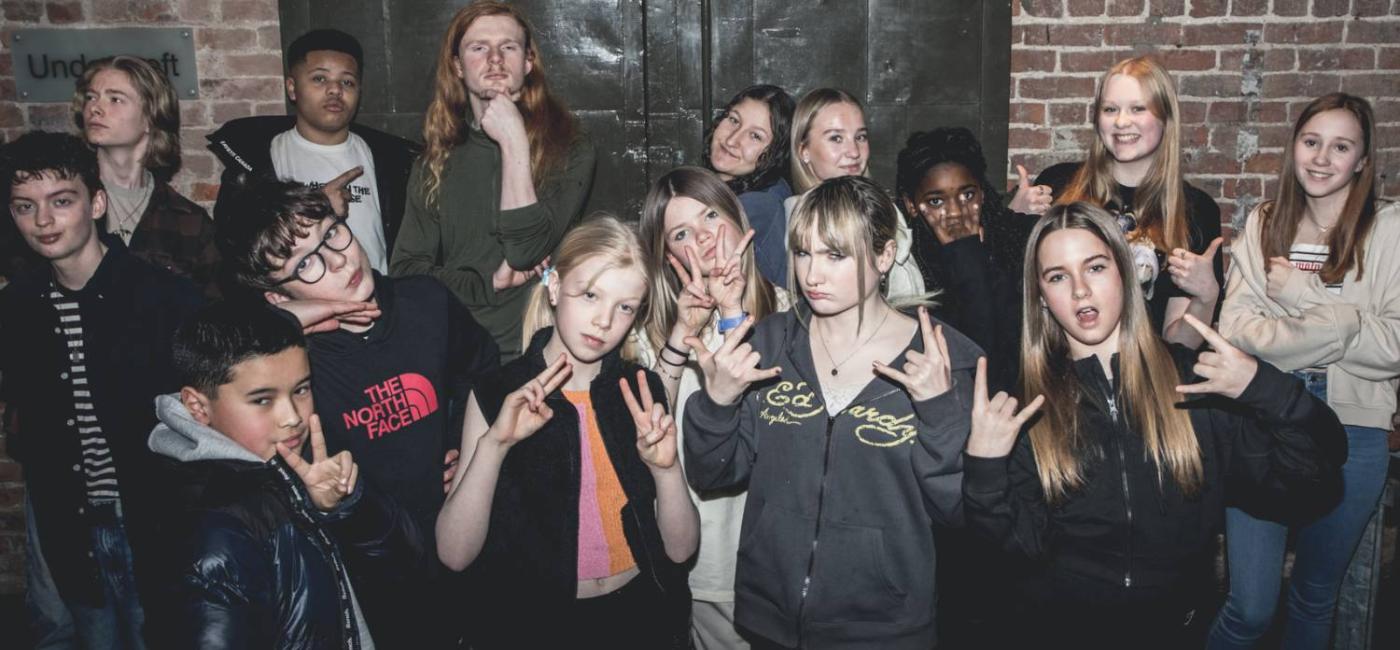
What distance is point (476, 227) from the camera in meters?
3.68

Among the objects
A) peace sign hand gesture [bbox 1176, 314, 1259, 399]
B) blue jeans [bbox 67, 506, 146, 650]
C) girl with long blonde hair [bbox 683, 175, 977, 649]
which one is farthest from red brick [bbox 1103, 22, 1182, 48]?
blue jeans [bbox 67, 506, 146, 650]

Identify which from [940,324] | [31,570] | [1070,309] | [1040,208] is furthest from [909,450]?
[31,570]

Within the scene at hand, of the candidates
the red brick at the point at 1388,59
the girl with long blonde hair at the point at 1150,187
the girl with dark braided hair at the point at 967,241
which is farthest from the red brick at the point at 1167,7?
the girl with dark braided hair at the point at 967,241

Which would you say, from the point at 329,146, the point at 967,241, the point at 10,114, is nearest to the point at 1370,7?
the point at 967,241

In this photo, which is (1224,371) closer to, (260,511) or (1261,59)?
(260,511)

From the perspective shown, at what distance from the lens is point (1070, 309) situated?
8.61 feet

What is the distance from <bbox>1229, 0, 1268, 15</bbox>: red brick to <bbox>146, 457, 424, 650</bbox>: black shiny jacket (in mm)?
4074

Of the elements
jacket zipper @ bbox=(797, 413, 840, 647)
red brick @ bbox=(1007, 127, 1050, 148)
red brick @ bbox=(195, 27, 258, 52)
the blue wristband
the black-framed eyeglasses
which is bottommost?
jacket zipper @ bbox=(797, 413, 840, 647)

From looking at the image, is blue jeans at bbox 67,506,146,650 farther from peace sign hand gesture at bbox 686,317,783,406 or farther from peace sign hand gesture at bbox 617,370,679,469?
peace sign hand gesture at bbox 686,317,783,406

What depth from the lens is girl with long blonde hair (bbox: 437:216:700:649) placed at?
253cm

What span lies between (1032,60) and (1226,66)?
0.84 metres

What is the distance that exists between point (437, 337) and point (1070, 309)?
5.96ft

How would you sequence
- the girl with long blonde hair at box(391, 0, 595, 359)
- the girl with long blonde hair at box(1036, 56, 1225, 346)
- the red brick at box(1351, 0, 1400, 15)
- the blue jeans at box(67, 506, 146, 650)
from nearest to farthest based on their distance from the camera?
the blue jeans at box(67, 506, 146, 650) → the girl with long blonde hair at box(1036, 56, 1225, 346) → the girl with long blonde hair at box(391, 0, 595, 359) → the red brick at box(1351, 0, 1400, 15)

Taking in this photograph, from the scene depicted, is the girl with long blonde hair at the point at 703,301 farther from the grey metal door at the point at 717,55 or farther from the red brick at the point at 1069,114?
the red brick at the point at 1069,114
